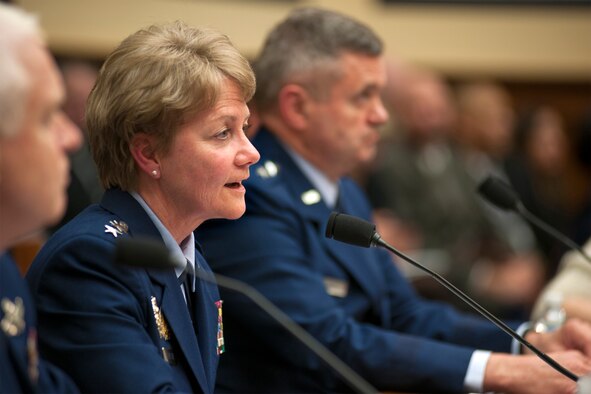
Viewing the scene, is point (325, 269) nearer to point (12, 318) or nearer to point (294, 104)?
point (294, 104)

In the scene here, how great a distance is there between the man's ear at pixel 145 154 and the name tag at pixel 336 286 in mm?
731

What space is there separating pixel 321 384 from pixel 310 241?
13.7 inches

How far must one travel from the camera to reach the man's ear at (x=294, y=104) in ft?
8.11

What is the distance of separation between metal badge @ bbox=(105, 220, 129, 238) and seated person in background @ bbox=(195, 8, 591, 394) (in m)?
0.50

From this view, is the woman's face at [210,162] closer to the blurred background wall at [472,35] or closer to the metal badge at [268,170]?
the metal badge at [268,170]

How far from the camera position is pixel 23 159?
125 cm

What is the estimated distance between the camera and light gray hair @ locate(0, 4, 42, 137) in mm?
1219

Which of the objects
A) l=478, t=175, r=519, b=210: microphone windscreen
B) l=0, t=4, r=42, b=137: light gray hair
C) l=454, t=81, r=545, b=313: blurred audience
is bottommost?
l=454, t=81, r=545, b=313: blurred audience

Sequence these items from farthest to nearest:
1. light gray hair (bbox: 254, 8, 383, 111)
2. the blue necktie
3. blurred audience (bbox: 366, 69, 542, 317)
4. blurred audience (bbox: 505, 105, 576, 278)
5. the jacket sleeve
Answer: blurred audience (bbox: 505, 105, 576, 278)
blurred audience (bbox: 366, 69, 542, 317)
light gray hair (bbox: 254, 8, 383, 111)
the blue necktie
the jacket sleeve

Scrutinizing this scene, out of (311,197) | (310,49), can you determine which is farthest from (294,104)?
(311,197)

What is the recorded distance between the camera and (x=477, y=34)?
686 cm

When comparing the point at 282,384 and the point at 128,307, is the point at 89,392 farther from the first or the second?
the point at 282,384

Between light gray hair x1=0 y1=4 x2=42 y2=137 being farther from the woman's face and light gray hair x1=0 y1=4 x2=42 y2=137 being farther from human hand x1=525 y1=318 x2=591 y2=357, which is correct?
human hand x1=525 y1=318 x2=591 y2=357

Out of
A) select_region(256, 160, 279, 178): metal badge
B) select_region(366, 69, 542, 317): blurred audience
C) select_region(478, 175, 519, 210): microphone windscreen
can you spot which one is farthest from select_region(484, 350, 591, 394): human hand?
select_region(366, 69, 542, 317): blurred audience
